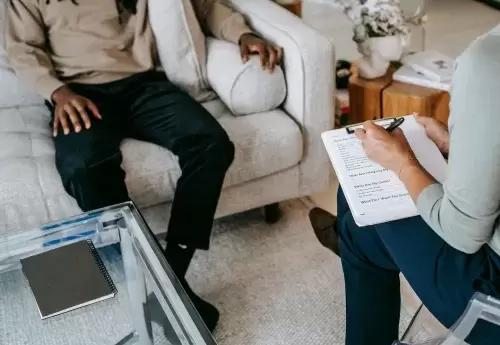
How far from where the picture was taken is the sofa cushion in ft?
5.89

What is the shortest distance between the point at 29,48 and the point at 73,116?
28 centimetres

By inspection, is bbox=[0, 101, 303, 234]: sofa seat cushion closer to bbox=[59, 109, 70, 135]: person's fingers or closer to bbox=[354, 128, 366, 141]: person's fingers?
bbox=[59, 109, 70, 135]: person's fingers

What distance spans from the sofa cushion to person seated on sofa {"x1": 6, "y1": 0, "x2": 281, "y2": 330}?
0.03m

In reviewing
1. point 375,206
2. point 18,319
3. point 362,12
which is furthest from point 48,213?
point 362,12

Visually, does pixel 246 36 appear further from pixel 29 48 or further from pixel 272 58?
pixel 29 48

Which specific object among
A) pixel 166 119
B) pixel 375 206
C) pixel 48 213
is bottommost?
pixel 48 213

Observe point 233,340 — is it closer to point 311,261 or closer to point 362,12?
point 311,261

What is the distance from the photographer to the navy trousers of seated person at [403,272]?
41.0 inches

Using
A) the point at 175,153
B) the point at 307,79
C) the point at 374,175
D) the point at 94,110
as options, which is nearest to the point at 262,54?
the point at 307,79

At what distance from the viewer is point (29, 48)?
69.9 inches

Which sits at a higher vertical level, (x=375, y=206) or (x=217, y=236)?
(x=375, y=206)

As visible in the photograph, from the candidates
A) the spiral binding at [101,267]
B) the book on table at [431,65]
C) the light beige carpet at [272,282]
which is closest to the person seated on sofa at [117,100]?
the light beige carpet at [272,282]

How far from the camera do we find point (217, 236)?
1978mm

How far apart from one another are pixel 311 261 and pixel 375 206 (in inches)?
28.9
